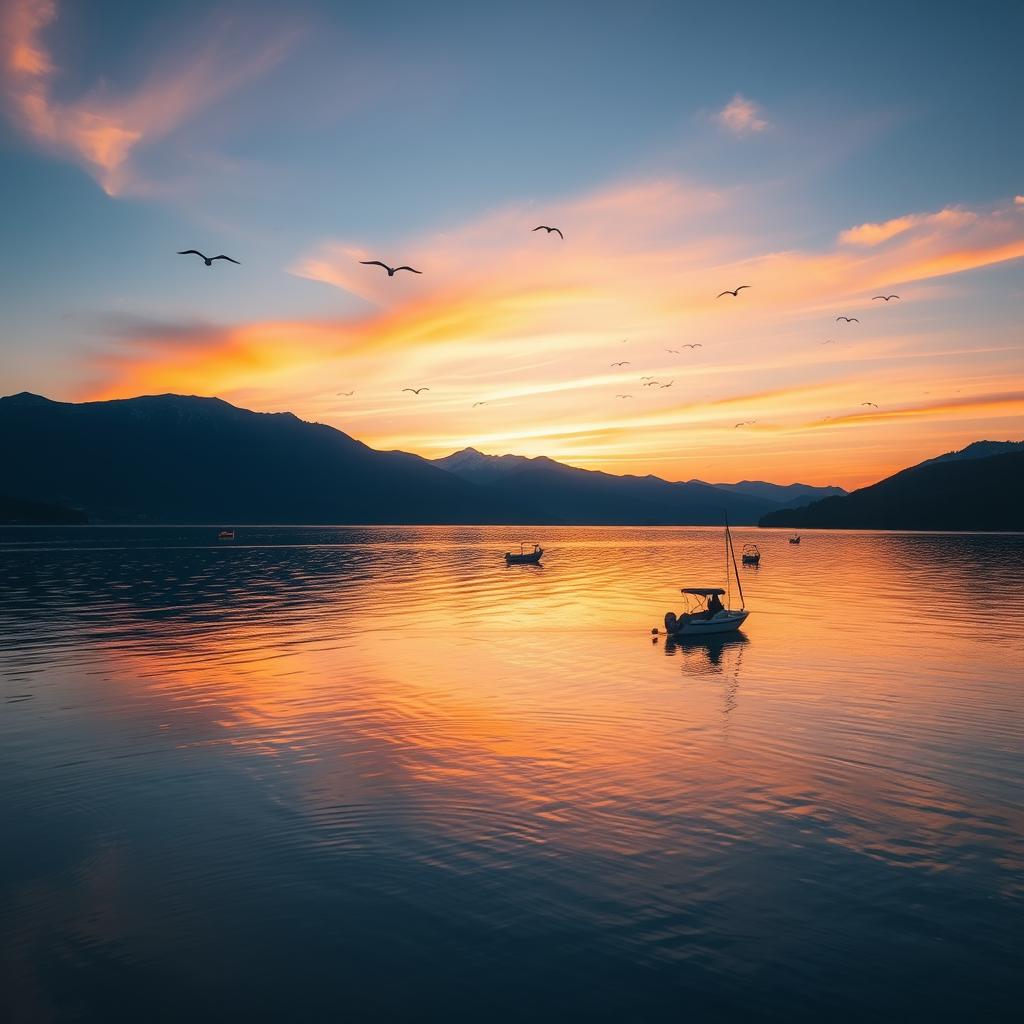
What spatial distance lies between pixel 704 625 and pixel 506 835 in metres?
42.6

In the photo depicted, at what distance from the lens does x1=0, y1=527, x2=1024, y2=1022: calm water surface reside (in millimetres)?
14047

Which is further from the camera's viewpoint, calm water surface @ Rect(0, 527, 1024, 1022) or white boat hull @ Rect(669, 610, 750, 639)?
white boat hull @ Rect(669, 610, 750, 639)

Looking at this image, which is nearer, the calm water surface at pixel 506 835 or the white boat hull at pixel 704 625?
the calm water surface at pixel 506 835

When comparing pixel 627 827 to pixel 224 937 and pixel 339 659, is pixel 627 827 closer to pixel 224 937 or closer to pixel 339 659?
pixel 224 937

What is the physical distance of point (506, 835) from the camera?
20.7 metres

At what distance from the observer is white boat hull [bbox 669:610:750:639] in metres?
59.8

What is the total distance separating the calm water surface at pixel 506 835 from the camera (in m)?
14.0

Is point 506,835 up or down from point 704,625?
up

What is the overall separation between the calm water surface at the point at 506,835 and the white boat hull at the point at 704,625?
8368 millimetres

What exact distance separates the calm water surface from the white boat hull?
27.5ft

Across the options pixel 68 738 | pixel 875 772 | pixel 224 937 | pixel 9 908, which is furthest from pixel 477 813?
pixel 68 738

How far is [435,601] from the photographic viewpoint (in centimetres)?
8525

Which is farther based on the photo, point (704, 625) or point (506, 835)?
point (704, 625)

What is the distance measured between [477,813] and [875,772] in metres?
14.9
